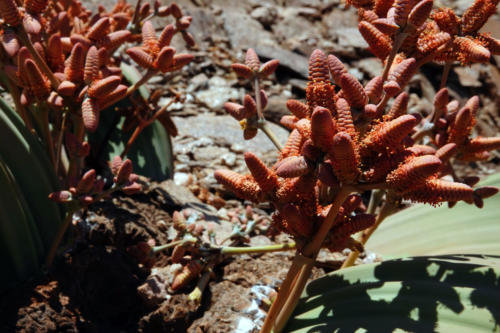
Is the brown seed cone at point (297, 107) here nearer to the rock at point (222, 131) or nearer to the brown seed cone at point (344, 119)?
the brown seed cone at point (344, 119)

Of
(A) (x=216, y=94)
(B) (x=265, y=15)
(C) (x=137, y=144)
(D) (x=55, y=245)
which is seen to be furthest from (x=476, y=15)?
(B) (x=265, y=15)

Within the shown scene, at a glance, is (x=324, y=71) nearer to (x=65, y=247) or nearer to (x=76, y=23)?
(x=65, y=247)

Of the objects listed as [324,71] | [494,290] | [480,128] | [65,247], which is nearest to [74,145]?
[65,247]

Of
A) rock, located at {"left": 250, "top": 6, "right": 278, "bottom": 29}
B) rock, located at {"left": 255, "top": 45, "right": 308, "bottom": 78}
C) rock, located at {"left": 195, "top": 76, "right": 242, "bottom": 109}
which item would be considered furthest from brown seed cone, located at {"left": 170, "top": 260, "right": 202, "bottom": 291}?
rock, located at {"left": 250, "top": 6, "right": 278, "bottom": 29}

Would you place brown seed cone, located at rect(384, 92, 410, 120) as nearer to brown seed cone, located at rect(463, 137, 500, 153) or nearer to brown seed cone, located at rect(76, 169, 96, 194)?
brown seed cone, located at rect(463, 137, 500, 153)

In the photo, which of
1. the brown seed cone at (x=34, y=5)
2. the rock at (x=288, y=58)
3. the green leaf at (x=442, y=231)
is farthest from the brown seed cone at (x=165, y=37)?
the rock at (x=288, y=58)

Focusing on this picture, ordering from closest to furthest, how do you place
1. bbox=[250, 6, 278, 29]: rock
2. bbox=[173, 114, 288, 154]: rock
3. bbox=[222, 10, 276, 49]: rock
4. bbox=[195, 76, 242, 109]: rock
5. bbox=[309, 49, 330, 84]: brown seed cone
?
bbox=[309, 49, 330, 84]: brown seed cone, bbox=[173, 114, 288, 154]: rock, bbox=[195, 76, 242, 109]: rock, bbox=[222, 10, 276, 49]: rock, bbox=[250, 6, 278, 29]: rock
